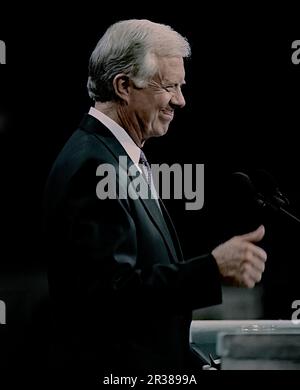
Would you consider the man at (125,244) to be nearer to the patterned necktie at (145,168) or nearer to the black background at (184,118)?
the patterned necktie at (145,168)

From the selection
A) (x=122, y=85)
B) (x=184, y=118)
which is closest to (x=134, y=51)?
(x=122, y=85)

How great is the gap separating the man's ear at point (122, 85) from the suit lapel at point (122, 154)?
0.19ft

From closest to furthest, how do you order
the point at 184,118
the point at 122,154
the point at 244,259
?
the point at 244,259, the point at 122,154, the point at 184,118

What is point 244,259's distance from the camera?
0.82m

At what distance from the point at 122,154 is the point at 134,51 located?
154 millimetres

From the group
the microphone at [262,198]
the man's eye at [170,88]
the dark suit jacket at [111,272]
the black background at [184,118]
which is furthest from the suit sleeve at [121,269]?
the black background at [184,118]

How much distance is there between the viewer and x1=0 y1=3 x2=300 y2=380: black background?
1.56m

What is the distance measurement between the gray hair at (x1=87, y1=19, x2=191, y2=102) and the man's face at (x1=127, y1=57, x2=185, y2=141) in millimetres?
11

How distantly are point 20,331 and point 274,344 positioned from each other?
1.06m

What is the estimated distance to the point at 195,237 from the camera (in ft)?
6.20

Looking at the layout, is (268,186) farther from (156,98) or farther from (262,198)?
(156,98)

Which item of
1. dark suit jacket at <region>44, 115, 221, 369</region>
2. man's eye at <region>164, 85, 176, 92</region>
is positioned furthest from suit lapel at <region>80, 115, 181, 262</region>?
man's eye at <region>164, 85, 176, 92</region>

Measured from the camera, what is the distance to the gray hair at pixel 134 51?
100 cm

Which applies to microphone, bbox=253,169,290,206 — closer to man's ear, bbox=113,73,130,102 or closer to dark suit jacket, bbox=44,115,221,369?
dark suit jacket, bbox=44,115,221,369
